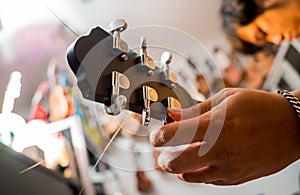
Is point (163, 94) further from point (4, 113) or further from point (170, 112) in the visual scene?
point (4, 113)

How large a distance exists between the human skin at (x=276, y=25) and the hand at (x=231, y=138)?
1.01m

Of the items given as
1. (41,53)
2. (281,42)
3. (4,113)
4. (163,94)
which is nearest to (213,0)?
(281,42)

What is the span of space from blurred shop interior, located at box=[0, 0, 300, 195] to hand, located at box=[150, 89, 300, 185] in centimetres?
48

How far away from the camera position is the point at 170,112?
51 centimetres

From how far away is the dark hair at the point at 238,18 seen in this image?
1491 mm

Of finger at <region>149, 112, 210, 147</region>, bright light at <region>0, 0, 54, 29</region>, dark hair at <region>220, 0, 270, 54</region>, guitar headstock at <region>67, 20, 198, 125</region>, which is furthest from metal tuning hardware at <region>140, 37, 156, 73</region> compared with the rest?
dark hair at <region>220, 0, 270, 54</region>

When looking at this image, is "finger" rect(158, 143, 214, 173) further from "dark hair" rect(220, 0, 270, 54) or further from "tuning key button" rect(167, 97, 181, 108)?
"dark hair" rect(220, 0, 270, 54)

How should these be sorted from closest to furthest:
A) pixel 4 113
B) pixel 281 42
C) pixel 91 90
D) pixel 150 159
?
1. pixel 91 90
2. pixel 150 159
3. pixel 4 113
4. pixel 281 42

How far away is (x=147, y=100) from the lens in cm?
51

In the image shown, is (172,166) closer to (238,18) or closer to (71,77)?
(71,77)

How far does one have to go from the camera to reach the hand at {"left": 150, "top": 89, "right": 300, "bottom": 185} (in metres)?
0.47

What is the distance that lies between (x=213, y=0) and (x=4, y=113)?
911mm

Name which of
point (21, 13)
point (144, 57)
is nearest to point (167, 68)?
point (144, 57)

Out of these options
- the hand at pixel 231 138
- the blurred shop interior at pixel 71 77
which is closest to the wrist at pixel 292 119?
the hand at pixel 231 138
